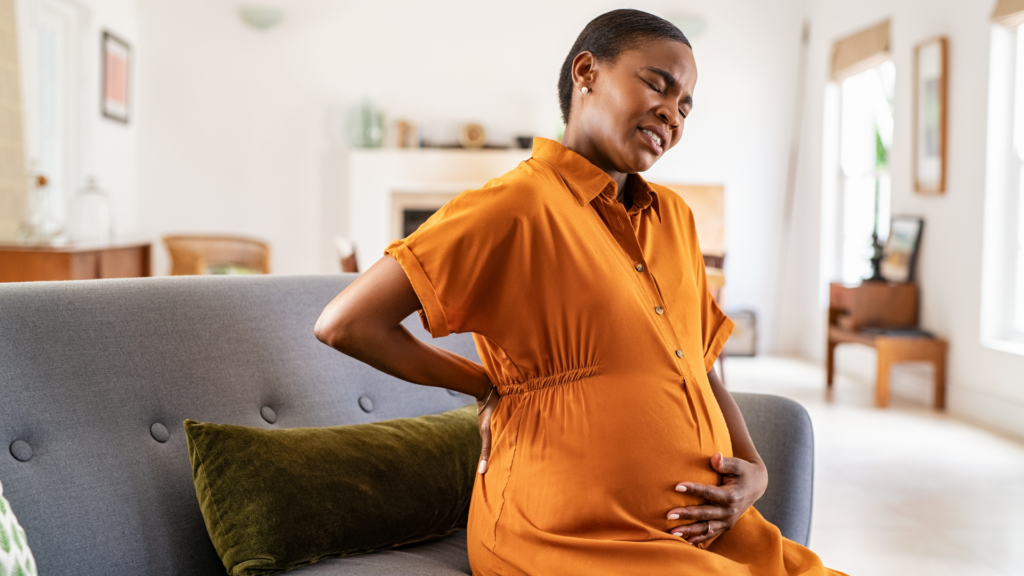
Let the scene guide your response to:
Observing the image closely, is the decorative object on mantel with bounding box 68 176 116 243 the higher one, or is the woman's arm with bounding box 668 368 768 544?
the decorative object on mantel with bounding box 68 176 116 243

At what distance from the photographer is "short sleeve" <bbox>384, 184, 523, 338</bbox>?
1084mm

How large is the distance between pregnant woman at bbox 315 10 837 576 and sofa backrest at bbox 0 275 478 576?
0.43 meters

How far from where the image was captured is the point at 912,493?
11.2 ft

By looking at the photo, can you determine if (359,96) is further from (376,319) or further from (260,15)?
(376,319)

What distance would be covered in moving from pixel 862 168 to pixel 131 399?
6.19m

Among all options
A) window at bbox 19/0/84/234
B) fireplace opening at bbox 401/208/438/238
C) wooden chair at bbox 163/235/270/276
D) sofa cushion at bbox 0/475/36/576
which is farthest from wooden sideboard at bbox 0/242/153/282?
sofa cushion at bbox 0/475/36/576

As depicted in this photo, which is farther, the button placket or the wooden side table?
the wooden side table

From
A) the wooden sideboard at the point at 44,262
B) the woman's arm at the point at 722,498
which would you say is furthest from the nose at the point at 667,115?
the wooden sideboard at the point at 44,262

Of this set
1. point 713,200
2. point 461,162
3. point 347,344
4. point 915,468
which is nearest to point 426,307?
point 347,344

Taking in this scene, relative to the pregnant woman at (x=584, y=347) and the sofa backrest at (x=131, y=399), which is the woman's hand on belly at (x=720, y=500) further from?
the sofa backrest at (x=131, y=399)

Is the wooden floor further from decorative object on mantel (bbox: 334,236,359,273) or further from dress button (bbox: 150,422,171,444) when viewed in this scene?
decorative object on mantel (bbox: 334,236,359,273)

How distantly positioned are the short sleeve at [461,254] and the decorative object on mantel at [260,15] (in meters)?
6.34

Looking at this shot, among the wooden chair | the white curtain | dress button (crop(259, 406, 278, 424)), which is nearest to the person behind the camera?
dress button (crop(259, 406, 278, 424))

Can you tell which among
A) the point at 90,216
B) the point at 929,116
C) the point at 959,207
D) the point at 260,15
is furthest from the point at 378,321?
the point at 260,15
